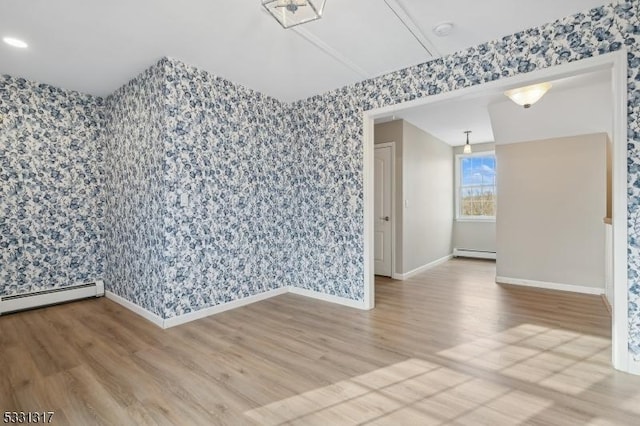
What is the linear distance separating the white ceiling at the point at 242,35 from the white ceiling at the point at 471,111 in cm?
57

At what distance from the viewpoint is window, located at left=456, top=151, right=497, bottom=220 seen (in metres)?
7.02

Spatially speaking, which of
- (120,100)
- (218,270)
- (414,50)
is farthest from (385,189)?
(120,100)

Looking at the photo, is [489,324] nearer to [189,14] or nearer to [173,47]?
[189,14]

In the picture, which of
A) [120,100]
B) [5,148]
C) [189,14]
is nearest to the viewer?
[189,14]

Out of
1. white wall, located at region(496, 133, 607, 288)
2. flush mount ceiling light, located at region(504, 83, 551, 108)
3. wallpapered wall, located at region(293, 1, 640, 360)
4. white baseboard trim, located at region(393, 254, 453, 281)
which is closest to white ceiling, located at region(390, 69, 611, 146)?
flush mount ceiling light, located at region(504, 83, 551, 108)

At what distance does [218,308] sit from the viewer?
353 cm

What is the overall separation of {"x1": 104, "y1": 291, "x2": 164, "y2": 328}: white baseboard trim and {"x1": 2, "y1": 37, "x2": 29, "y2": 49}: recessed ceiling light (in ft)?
8.95

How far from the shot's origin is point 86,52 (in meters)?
2.99

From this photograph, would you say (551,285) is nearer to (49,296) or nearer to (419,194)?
(419,194)

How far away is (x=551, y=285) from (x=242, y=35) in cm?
507

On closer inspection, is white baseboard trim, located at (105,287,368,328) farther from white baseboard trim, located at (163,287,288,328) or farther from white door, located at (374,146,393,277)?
white door, located at (374,146,393,277)

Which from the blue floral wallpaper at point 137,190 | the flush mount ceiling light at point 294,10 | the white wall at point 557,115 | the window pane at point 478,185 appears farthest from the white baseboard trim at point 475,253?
the flush mount ceiling light at point 294,10

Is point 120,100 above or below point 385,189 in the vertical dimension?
above

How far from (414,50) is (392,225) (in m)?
3.01
